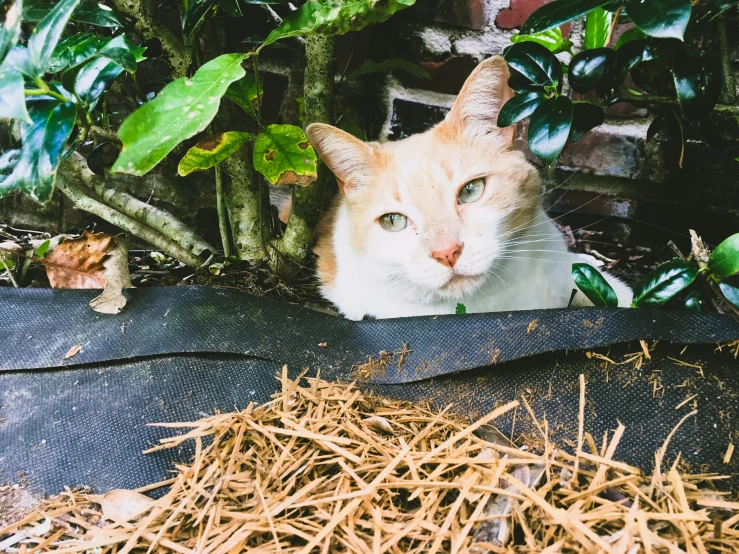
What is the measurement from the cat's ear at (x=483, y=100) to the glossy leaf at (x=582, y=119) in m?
0.22

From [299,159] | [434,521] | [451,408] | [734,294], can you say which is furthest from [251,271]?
[734,294]

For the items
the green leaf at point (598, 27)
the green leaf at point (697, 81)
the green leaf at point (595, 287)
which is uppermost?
the green leaf at point (598, 27)

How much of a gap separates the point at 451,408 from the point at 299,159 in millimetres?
667

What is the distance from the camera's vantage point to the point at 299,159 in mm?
1200

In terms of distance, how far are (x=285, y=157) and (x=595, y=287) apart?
2.53 feet

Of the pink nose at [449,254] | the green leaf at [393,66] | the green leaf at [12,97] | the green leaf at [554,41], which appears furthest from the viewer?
the green leaf at [393,66]

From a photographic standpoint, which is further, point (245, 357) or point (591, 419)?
point (245, 357)

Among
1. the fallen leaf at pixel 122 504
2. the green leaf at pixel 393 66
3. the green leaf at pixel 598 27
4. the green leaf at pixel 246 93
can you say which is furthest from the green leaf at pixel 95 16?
the green leaf at pixel 598 27

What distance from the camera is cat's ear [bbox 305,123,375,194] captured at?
50.3 inches

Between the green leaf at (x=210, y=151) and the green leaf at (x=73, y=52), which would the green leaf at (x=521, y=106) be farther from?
the green leaf at (x=73, y=52)

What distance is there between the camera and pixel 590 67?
3.36ft

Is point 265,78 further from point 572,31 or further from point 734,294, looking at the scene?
point 734,294

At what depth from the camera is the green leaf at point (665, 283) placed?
105cm

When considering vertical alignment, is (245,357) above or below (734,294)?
below
